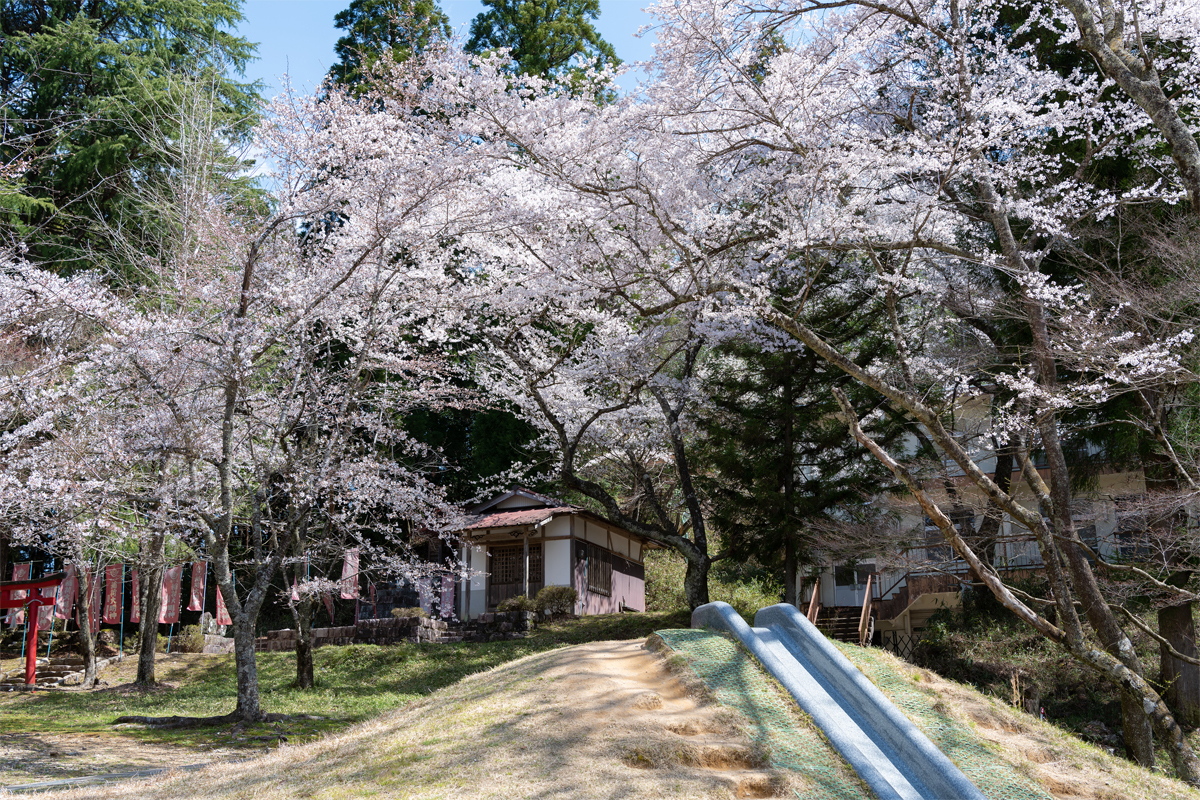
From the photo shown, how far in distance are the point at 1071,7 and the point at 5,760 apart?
41.0 feet

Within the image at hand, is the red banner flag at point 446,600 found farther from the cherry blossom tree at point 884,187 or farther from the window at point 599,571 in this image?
the cherry blossom tree at point 884,187

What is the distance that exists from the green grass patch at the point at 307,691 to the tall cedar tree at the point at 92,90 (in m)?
9.72

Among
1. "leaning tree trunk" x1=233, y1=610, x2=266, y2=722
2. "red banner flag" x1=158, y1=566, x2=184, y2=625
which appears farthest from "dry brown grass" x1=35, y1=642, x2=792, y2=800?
"red banner flag" x1=158, y1=566, x2=184, y2=625

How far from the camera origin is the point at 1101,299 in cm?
954

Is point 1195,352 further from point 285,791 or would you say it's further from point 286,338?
point 286,338

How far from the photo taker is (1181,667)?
37.9ft

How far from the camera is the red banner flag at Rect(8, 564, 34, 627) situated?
16.1m

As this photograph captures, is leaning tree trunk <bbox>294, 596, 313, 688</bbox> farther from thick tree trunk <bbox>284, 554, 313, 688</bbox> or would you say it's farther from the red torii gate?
the red torii gate

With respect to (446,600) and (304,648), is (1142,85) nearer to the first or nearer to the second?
(304,648)

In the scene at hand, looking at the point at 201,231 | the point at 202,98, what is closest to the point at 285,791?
the point at 201,231

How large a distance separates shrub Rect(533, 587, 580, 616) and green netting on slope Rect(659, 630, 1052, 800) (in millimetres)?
11954

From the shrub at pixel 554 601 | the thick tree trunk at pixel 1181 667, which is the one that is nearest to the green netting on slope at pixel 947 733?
the thick tree trunk at pixel 1181 667

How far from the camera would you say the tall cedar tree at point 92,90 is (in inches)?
757

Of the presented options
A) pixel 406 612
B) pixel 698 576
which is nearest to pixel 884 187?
pixel 698 576
